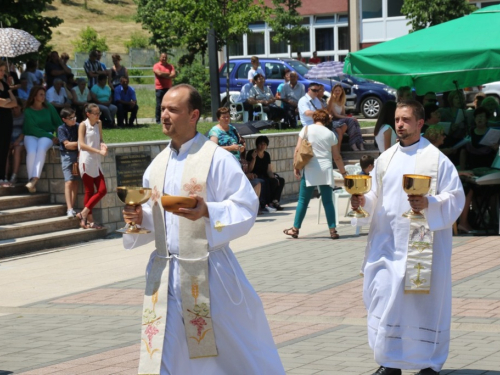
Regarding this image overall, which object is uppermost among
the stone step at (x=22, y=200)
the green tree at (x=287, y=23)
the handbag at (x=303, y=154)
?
the green tree at (x=287, y=23)

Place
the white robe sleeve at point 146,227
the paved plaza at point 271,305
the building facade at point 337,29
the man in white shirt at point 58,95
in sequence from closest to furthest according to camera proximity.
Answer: the white robe sleeve at point 146,227 → the paved plaza at point 271,305 → the man in white shirt at point 58,95 → the building facade at point 337,29

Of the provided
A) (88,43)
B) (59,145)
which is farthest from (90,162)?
(88,43)

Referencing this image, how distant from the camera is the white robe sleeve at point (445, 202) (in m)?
6.27

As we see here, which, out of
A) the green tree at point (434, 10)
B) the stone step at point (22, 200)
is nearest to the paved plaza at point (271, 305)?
the stone step at point (22, 200)

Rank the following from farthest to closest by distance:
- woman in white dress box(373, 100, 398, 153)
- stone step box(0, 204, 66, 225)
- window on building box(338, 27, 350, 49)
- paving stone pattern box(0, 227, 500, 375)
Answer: window on building box(338, 27, 350, 49) → stone step box(0, 204, 66, 225) → woman in white dress box(373, 100, 398, 153) → paving stone pattern box(0, 227, 500, 375)

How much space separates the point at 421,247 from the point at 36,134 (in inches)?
371

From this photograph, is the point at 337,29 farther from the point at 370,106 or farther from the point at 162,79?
the point at 162,79

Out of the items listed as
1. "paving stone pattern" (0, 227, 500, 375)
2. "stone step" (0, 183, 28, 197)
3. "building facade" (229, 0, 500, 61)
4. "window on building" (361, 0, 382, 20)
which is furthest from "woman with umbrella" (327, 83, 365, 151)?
"window on building" (361, 0, 382, 20)

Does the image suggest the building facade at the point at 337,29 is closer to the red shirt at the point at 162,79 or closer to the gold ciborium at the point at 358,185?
the red shirt at the point at 162,79

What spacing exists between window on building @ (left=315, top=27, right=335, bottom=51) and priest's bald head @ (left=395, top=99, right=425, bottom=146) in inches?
1679

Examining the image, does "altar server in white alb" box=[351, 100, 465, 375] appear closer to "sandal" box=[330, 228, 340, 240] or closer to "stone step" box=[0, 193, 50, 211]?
"sandal" box=[330, 228, 340, 240]

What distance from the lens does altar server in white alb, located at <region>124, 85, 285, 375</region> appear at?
525 cm

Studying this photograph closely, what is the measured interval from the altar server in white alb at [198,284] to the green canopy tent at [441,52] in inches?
342

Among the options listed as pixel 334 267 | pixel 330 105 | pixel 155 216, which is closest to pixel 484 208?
pixel 334 267
